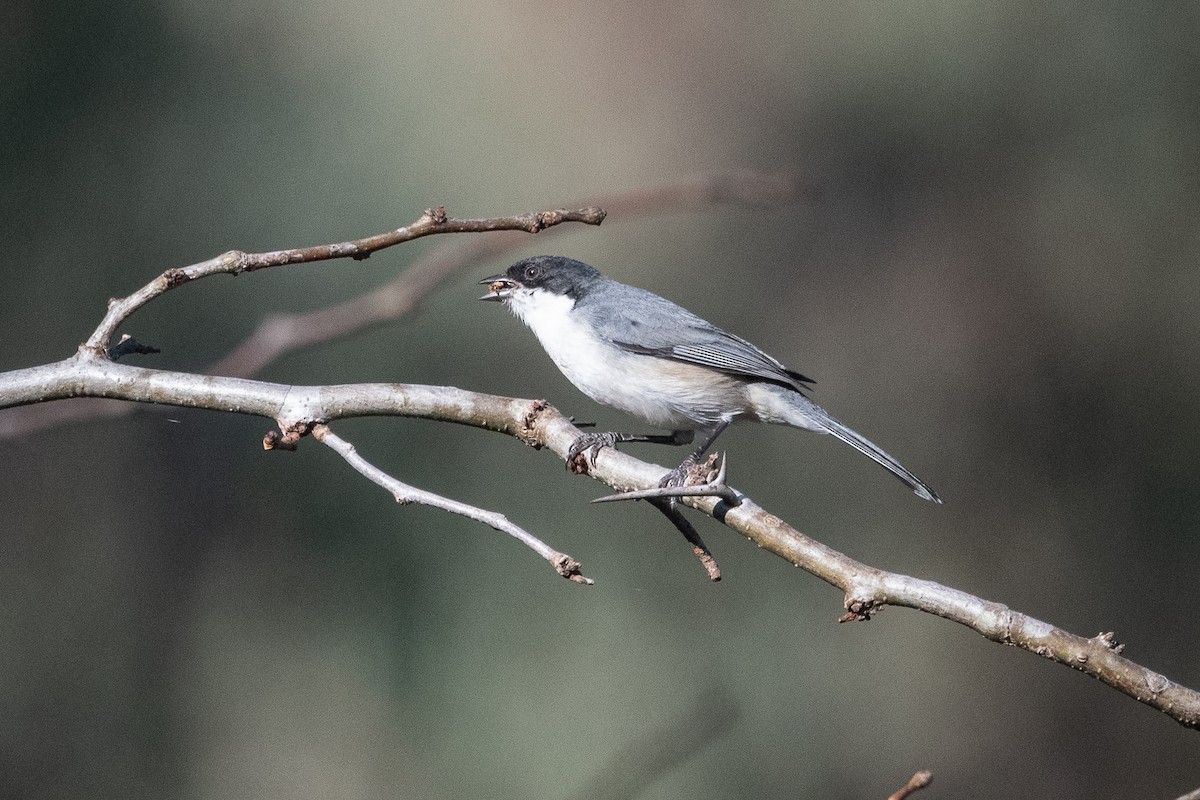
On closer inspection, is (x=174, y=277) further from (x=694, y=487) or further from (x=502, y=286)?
(x=502, y=286)

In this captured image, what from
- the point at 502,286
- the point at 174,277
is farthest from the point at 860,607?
the point at 502,286

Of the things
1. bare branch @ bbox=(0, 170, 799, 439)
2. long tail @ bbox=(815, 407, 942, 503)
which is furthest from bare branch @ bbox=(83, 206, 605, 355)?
long tail @ bbox=(815, 407, 942, 503)

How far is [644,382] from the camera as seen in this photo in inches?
122

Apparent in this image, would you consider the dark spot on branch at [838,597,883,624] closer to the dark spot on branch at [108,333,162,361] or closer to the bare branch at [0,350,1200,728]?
the bare branch at [0,350,1200,728]

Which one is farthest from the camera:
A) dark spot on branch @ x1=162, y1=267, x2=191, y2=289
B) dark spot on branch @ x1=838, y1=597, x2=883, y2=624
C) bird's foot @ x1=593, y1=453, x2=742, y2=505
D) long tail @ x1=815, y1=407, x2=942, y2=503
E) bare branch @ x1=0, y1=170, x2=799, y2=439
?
long tail @ x1=815, y1=407, x2=942, y2=503

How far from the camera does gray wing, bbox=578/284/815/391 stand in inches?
124

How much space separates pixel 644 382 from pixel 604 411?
53.7 inches

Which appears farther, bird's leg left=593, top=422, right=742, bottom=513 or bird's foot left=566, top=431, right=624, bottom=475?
bird's foot left=566, top=431, right=624, bottom=475


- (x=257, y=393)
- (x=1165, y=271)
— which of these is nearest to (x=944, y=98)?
(x=1165, y=271)

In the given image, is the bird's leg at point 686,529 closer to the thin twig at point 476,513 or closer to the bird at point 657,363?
the thin twig at point 476,513

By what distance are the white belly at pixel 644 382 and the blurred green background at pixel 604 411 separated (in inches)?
37.3

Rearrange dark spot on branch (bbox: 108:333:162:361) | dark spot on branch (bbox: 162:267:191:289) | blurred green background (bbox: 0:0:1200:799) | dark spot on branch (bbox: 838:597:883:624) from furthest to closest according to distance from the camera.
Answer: blurred green background (bbox: 0:0:1200:799) < dark spot on branch (bbox: 108:333:162:361) < dark spot on branch (bbox: 162:267:191:289) < dark spot on branch (bbox: 838:597:883:624)

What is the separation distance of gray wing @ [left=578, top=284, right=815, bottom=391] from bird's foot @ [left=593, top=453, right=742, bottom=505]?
87 cm

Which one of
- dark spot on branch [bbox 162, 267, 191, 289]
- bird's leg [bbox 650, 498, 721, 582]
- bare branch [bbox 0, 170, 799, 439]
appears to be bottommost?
bird's leg [bbox 650, 498, 721, 582]
